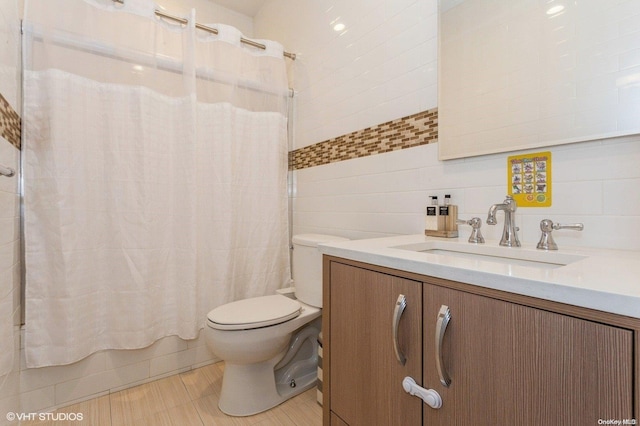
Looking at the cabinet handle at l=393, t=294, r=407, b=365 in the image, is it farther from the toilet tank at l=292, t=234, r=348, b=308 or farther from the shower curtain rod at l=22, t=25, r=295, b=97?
the shower curtain rod at l=22, t=25, r=295, b=97

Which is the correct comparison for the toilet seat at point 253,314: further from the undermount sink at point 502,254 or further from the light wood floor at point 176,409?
the undermount sink at point 502,254

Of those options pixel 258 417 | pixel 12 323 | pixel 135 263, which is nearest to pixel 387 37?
pixel 135 263

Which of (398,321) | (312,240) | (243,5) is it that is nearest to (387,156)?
(312,240)

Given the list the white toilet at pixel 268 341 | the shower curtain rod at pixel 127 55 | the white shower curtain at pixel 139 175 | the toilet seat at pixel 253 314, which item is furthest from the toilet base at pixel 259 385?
the shower curtain rod at pixel 127 55

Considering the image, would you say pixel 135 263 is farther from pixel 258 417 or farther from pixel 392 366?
pixel 392 366

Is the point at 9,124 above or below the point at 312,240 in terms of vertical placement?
above

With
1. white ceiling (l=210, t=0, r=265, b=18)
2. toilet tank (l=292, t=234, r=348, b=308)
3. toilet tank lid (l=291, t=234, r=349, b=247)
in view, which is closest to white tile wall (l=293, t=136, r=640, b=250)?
toilet tank lid (l=291, t=234, r=349, b=247)

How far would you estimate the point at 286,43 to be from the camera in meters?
2.18

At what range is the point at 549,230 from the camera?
86cm

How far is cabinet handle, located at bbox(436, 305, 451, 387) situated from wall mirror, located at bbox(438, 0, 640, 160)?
2.23 ft

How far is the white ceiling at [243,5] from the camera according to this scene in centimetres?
235

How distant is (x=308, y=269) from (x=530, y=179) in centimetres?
103

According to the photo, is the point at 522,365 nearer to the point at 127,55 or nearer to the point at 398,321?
the point at 398,321

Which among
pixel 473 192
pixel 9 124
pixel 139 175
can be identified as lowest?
pixel 473 192
